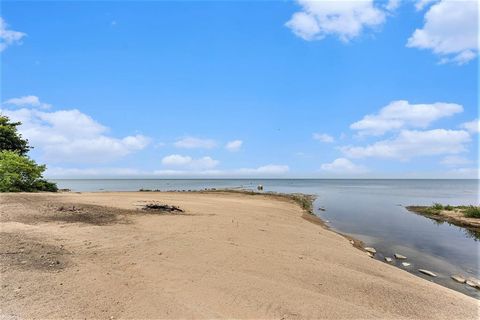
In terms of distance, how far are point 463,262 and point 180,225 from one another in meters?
14.7

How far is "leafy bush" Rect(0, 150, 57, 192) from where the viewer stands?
19.1 m

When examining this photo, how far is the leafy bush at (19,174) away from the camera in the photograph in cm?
1908

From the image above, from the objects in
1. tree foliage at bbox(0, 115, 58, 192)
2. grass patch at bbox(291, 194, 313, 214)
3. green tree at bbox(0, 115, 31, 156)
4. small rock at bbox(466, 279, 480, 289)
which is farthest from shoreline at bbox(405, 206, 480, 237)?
green tree at bbox(0, 115, 31, 156)

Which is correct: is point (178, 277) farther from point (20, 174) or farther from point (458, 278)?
point (20, 174)

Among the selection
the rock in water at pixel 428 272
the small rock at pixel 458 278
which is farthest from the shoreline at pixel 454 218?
the rock in water at pixel 428 272

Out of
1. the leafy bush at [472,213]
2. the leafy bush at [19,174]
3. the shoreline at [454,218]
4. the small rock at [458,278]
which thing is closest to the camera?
the small rock at [458,278]

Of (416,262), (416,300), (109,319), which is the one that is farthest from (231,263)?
(416,262)

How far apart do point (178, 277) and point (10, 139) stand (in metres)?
29.5

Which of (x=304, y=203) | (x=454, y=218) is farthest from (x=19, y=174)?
(x=454, y=218)

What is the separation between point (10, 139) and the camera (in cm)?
2889

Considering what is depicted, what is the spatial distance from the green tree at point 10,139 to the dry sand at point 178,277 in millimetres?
19786

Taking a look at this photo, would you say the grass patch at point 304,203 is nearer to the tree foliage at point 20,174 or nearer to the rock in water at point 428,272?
the rock in water at point 428,272

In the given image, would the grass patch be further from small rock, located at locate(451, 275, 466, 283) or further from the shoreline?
small rock, located at locate(451, 275, 466, 283)

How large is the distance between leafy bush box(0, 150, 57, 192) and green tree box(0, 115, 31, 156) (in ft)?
25.4
